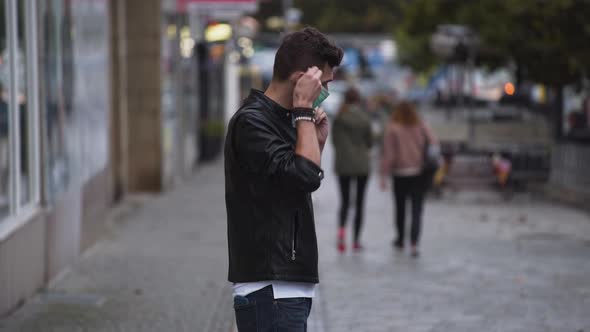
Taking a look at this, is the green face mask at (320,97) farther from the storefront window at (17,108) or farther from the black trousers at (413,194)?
the black trousers at (413,194)

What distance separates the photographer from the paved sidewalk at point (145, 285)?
24.5 feet

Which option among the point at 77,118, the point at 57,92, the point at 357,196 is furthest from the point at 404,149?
the point at 57,92

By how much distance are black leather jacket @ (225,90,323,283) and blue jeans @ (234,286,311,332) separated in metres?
0.07

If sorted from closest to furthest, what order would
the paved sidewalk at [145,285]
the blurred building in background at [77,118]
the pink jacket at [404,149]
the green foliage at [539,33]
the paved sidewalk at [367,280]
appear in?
the paved sidewalk at [145,285] → the paved sidewalk at [367,280] → the blurred building in background at [77,118] → the pink jacket at [404,149] → the green foliage at [539,33]

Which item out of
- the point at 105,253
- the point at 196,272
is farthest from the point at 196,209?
the point at 196,272

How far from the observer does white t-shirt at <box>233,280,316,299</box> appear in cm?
369

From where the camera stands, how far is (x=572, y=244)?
1233cm

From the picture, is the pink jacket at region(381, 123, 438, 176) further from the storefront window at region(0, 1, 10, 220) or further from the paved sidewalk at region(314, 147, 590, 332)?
the storefront window at region(0, 1, 10, 220)

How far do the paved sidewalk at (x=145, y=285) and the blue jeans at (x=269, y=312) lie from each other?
3.58 metres

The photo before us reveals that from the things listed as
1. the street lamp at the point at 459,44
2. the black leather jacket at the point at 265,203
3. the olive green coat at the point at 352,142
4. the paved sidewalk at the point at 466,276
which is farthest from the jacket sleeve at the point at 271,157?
the street lamp at the point at 459,44

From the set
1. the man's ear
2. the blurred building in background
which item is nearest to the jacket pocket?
the man's ear

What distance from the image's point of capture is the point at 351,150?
37.4 ft

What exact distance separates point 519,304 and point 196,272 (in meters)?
2.96

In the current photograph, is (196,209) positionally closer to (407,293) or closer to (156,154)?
(156,154)
